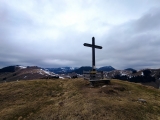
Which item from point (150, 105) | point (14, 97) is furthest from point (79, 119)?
point (14, 97)

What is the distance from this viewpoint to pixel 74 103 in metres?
26.2

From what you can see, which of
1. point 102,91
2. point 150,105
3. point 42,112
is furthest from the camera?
point 102,91

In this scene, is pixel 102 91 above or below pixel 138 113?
above

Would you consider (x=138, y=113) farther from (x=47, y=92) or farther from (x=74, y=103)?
(x=47, y=92)

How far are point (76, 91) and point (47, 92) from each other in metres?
6.80

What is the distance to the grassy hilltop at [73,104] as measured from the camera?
22531 mm

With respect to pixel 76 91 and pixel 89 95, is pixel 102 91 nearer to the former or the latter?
pixel 89 95

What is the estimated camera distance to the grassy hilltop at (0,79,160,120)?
2253cm

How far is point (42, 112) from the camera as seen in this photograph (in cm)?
2502

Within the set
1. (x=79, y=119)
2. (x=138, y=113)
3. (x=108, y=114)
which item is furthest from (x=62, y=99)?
(x=138, y=113)

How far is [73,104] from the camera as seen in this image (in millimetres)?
25906

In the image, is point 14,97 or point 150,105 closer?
point 150,105

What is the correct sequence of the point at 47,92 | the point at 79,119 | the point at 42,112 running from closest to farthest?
the point at 79,119 < the point at 42,112 < the point at 47,92

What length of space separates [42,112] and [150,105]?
→ 1865cm
